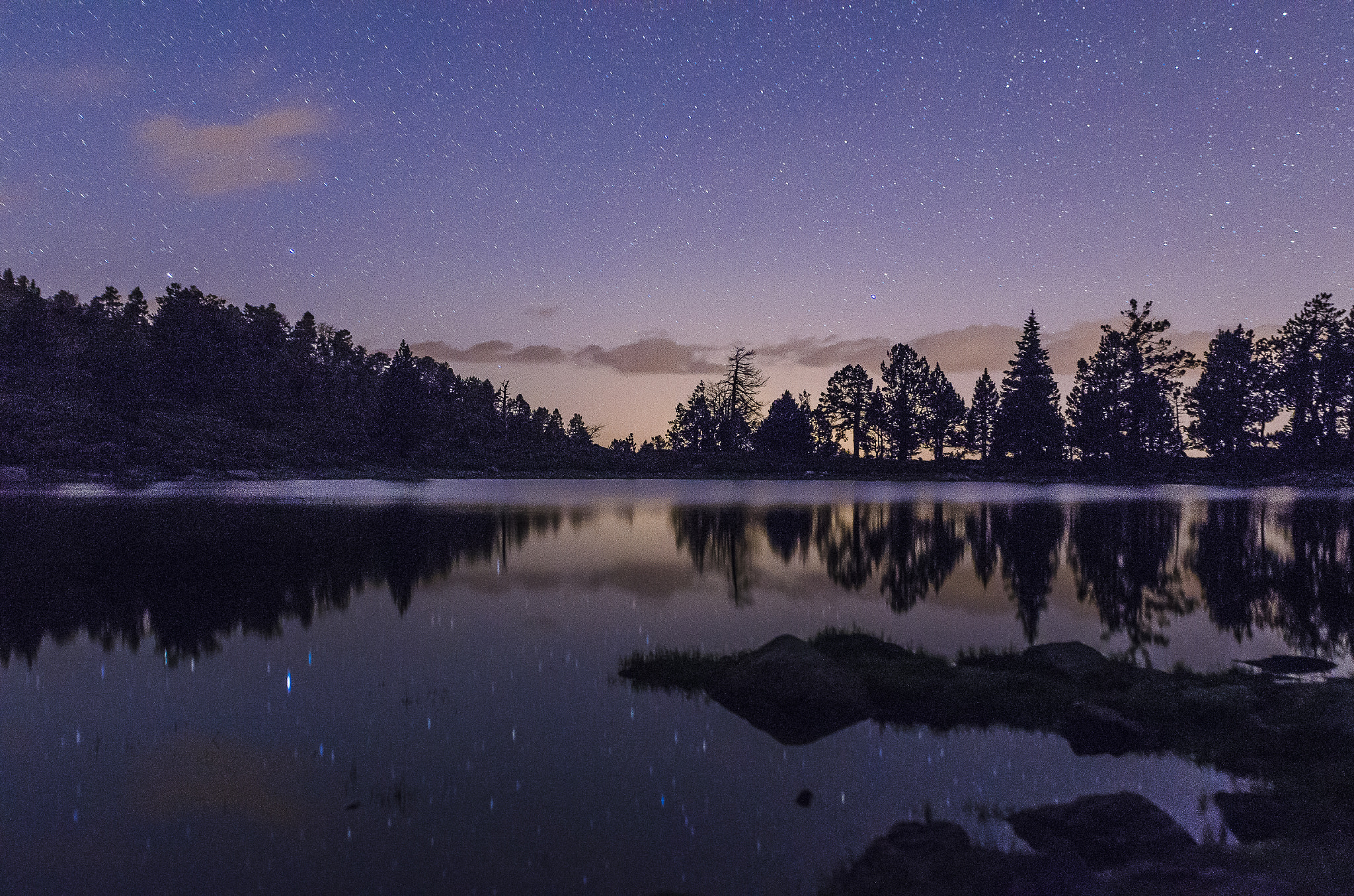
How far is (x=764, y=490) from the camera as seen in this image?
9488 centimetres

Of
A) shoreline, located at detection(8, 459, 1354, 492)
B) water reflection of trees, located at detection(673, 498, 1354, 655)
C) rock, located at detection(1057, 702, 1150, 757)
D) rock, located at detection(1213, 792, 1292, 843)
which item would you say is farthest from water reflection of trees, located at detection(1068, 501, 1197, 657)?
shoreline, located at detection(8, 459, 1354, 492)

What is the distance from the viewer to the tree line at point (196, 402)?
389 ft

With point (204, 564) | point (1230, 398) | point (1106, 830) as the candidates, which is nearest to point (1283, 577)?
point (1106, 830)

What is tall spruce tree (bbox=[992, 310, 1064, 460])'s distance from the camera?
12600 cm

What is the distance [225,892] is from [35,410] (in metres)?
154

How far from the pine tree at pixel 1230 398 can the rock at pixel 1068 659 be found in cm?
13275

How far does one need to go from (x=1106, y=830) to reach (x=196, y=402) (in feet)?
640

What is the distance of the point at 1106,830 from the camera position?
834 centimetres

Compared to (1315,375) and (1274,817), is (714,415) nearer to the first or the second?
(1315,375)

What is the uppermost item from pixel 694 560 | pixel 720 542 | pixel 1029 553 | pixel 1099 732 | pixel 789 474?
pixel 789 474

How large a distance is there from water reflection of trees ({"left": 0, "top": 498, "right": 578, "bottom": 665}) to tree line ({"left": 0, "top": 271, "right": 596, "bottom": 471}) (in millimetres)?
74070

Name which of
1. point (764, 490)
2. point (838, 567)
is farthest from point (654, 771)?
point (764, 490)

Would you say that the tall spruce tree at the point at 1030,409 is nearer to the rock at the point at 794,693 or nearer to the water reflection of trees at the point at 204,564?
the water reflection of trees at the point at 204,564

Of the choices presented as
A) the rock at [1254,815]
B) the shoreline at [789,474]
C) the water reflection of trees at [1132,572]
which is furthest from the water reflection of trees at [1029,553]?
the shoreline at [789,474]
